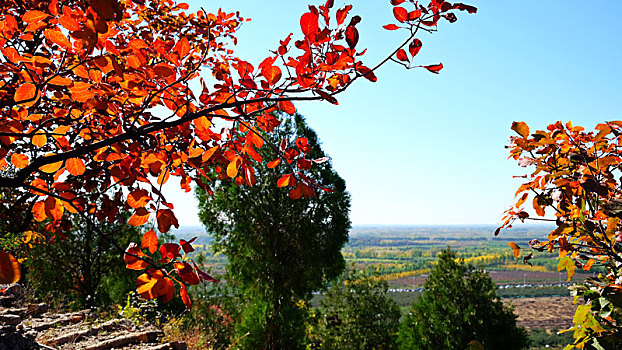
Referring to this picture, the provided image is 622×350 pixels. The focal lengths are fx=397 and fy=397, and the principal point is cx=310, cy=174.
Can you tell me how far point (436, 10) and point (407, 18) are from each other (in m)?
0.09

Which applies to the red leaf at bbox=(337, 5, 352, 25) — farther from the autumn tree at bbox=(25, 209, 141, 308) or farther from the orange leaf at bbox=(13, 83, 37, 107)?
the autumn tree at bbox=(25, 209, 141, 308)

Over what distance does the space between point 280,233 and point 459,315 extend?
160 inches

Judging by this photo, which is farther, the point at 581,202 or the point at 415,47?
the point at 581,202

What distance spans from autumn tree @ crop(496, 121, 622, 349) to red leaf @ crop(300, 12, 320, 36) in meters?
0.97

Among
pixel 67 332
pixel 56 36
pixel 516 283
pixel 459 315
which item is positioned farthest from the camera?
pixel 516 283

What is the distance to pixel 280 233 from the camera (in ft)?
29.7

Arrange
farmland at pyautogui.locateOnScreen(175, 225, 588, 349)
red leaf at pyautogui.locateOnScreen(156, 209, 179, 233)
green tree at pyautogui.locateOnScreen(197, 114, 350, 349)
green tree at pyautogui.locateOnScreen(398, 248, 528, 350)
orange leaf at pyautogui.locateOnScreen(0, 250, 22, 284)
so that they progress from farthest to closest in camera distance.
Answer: farmland at pyautogui.locateOnScreen(175, 225, 588, 349), green tree at pyautogui.locateOnScreen(197, 114, 350, 349), green tree at pyautogui.locateOnScreen(398, 248, 528, 350), red leaf at pyautogui.locateOnScreen(156, 209, 179, 233), orange leaf at pyautogui.locateOnScreen(0, 250, 22, 284)

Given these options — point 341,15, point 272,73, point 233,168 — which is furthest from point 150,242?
point 341,15

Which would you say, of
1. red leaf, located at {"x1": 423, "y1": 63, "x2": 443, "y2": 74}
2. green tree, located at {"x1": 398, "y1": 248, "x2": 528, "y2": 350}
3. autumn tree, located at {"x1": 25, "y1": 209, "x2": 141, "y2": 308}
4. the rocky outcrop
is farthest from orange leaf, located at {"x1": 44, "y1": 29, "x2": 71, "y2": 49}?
autumn tree, located at {"x1": 25, "y1": 209, "x2": 141, "y2": 308}

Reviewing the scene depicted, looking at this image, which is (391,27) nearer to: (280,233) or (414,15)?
(414,15)

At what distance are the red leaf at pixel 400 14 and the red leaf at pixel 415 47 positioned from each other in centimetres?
7

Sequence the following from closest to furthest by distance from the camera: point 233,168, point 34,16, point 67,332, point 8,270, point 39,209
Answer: point 8,270
point 34,16
point 233,168
point 39,209
point 67,332

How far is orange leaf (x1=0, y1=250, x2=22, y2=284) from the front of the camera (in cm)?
70

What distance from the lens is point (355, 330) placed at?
1134cm
